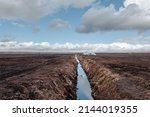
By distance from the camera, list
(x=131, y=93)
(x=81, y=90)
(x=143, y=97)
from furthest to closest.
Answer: (x=81, y=90) → (x=131, y=93) → (x=143, y=97)

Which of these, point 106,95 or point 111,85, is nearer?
point 106,95

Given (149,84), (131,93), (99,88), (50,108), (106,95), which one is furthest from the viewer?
(99,88)

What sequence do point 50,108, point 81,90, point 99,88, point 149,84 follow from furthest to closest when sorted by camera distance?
point 81,90 → point 99,88 → point 149,84 → point 50,108

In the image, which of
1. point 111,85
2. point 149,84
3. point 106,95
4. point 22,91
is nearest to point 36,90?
point 22,91

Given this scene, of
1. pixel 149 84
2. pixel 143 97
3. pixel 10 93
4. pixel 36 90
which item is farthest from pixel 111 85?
pixel 10 93

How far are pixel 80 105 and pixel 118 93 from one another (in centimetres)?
1272

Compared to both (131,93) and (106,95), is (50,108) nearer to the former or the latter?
(131,93)

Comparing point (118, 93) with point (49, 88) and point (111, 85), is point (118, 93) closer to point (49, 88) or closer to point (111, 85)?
point (111, 85)

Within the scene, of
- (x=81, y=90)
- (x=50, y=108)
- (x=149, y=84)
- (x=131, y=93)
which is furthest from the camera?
(x=81, y=90)

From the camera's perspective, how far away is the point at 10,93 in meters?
27.7

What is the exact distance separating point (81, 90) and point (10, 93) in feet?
50.4

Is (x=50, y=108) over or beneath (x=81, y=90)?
over

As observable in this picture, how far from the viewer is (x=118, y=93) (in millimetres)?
30391

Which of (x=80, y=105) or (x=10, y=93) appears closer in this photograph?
(x=80, y=105)
